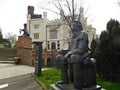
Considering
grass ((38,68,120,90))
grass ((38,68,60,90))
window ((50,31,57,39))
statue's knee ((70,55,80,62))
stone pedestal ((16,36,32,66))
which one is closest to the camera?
statue's knee ((70,55,80,62))

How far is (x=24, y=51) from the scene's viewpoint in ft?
85.6

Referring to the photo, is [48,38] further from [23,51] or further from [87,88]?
[87,88]

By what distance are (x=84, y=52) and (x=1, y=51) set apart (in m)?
31.7

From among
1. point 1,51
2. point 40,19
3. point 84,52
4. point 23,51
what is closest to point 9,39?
point 40,19

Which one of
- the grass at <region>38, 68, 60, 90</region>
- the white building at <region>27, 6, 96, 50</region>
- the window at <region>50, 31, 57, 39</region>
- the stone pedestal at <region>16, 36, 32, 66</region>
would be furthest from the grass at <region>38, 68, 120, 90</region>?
the window at <region>50, 31, 57, 39</region>

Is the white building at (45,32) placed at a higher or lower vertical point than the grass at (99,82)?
higher

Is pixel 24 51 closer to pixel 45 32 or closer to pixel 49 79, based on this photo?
pixel 49 79

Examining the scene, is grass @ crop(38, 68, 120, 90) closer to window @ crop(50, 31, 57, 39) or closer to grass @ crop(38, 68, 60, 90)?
grass @ crop(38, 68, 60, 90)

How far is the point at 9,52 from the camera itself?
115 ft

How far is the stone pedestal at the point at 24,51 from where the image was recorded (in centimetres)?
2528

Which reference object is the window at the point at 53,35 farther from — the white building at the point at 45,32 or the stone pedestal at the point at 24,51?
the stone pedestal at the point at 24,51

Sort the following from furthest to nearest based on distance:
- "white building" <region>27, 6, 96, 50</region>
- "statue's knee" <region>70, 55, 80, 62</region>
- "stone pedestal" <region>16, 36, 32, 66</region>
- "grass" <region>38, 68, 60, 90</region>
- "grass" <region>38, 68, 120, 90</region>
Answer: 1. "white building" <region>27, 6, 96, 50</region>
2. "stone pedestal" <region>16, 36, 32, 66</region>
3. "grass" <region>38, 68, 60, 90</region>
4. "grass" <region>38, 68, 120, 90</region>
5. "statue's knee" <region>70, 55, 80, 62</region>

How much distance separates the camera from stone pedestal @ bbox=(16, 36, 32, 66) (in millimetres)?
25281

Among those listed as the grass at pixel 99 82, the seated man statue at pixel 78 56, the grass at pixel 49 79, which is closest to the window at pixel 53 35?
the grass at pixel 49 79
